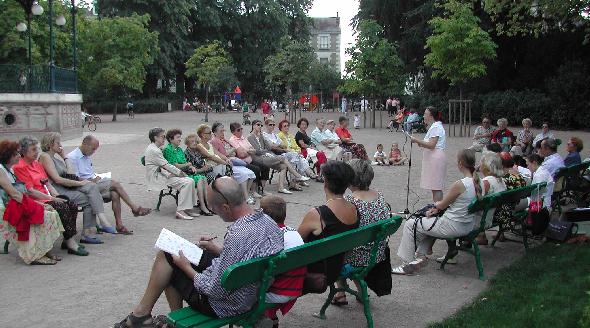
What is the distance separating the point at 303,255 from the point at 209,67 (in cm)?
3965

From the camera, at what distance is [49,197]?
22.7 ft

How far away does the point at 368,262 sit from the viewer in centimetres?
498

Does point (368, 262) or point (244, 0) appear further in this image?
point (244, 0)

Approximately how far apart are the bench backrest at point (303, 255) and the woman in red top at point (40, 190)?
3.74m

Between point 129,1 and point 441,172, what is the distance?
42086 millimetres

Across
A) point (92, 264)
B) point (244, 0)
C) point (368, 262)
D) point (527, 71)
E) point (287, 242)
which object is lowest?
point (92, 264)

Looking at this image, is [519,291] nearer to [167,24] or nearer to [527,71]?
[527,71]

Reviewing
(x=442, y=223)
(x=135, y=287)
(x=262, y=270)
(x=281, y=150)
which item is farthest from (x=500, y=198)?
(x=281, y=150)

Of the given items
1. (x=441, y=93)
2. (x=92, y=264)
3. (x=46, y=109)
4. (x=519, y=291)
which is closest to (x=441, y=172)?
(x=519, y=291)

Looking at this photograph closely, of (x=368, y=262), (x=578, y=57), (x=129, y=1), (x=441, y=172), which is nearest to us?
(x=368, y=262)

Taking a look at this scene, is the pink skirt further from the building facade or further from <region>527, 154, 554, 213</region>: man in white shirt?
the building facade

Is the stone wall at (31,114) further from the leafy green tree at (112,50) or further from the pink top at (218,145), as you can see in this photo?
the pink top at (218,145)

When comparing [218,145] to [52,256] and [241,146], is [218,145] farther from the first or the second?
[52,256]

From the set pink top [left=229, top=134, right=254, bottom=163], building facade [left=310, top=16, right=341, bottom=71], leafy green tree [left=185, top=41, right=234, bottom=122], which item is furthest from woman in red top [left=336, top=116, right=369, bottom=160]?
building facade [left=310, top=16, right=341, bottom=71]
